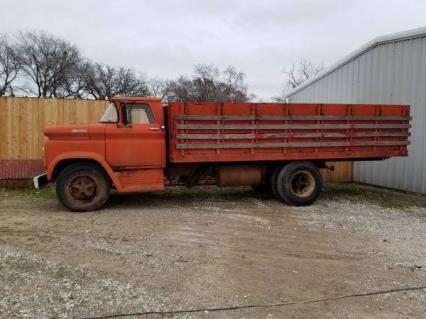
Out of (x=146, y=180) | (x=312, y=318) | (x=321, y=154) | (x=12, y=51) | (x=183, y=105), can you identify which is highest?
(x=12, y=51)

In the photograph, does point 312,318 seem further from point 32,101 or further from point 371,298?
point 32,101

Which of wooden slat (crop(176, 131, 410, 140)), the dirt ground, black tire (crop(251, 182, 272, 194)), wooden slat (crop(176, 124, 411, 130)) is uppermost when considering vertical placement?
wooden slat (crop(176, 124, 411, 130))

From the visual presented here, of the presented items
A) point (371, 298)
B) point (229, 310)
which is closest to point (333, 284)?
point (371, 298)

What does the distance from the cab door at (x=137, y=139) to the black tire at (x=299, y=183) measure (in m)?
2.68

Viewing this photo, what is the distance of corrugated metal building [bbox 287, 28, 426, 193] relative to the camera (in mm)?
Result: 11000

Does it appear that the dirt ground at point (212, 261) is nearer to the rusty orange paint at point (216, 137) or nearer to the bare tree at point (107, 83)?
the rusty orange paint at point (216, 137)

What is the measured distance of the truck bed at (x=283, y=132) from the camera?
337 inches

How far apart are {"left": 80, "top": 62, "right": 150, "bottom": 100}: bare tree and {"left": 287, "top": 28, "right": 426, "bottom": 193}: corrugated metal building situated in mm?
37165

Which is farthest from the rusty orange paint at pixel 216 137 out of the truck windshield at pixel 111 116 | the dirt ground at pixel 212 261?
the dirt ground at pixel 212 261

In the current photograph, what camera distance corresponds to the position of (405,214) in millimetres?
8609

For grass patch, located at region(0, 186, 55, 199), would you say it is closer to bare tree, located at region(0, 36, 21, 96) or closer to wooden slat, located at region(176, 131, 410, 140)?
wooden slat, located at region(176, 131, 410, 140)

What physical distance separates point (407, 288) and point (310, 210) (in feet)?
13.9

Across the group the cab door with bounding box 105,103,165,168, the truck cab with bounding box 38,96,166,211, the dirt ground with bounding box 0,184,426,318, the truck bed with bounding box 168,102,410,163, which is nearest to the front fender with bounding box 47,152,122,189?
the truck cab with bounding box 38,96,166,211

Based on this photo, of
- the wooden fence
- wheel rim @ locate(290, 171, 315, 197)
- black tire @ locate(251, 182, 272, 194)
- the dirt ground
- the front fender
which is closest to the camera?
the dirt ground
